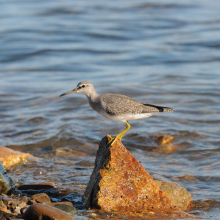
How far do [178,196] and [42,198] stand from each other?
2050mm

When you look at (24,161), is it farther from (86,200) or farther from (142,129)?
(142,129)

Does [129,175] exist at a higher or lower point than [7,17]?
lower

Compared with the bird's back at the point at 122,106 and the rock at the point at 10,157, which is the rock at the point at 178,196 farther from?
the rock at the point at 10,157

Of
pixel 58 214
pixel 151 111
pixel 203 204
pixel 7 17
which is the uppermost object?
pixel 7 17

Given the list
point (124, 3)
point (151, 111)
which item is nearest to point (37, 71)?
point (151, 111)

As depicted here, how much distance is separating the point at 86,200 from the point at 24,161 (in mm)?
2370

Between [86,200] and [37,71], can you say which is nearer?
[86,200]

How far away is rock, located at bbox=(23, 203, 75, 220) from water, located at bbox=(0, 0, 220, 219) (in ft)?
5.41

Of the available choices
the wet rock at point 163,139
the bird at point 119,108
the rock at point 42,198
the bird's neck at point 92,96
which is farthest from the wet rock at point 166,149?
the rock at point 42,198

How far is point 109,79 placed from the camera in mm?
13672

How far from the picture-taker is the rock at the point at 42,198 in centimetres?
546

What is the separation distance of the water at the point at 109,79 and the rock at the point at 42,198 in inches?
32.2

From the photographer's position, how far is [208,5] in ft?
80.0

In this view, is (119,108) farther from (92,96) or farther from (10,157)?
(10,157)
